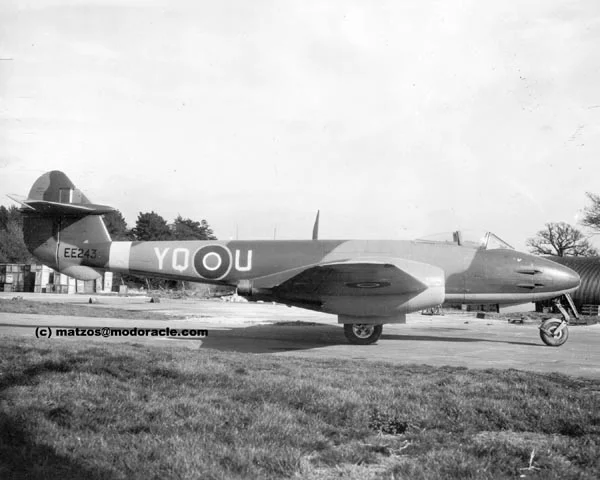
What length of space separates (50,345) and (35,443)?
5.65m

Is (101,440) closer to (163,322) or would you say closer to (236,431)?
(236,431)

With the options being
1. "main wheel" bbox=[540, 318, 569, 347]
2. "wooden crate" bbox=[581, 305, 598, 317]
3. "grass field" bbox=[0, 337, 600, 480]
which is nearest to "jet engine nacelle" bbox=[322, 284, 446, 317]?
"main wheel" bbox=[540, 318, 569, 347]

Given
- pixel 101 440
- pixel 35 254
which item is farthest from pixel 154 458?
pixel 35 254

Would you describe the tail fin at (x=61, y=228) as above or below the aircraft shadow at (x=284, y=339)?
above

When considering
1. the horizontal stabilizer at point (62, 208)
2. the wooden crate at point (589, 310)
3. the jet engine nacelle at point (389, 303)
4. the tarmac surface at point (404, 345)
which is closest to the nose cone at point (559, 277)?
the tarmac surface at point (404, 345)

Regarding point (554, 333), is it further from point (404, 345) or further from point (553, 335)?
point (404, 345)

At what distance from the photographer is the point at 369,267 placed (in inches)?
463

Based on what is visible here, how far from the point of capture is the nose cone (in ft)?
43.0

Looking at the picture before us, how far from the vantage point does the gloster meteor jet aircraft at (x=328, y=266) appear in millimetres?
12445

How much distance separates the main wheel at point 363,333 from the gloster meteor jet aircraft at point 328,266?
2 cm

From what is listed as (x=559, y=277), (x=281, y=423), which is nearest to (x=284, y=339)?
(x=559, y=277)

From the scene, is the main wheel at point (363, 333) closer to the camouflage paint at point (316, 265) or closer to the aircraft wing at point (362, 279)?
the camouflage paint at point (316, 265)

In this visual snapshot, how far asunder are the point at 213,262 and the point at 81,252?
11.5 feet

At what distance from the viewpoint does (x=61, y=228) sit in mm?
14508
